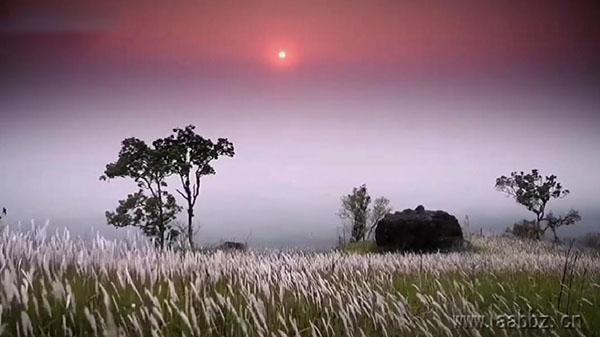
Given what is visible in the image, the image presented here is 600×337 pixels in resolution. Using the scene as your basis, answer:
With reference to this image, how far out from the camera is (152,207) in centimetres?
2362

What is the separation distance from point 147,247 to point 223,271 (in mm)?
786

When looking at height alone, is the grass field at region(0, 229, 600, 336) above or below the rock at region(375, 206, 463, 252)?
below

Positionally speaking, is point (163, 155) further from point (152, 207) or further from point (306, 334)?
point (306, 334)

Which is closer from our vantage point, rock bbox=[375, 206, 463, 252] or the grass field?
the grass field

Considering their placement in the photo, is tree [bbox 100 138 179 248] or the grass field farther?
tree [bbox 100 138 179 248]

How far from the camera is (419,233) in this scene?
824 inches

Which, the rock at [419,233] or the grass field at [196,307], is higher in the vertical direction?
the rock at [419,233]

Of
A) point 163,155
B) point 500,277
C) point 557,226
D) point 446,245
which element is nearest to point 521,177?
point 557,226

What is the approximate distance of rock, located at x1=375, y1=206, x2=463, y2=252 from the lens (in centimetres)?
2075

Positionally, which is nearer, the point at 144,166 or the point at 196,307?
the point at 196,307

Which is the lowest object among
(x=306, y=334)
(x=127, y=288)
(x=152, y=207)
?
(x=306, y=334)

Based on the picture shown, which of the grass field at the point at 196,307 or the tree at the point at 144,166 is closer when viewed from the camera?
the grass field at the point at 196,307

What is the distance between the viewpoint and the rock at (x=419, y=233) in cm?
2075

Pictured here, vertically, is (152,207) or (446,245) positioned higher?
(152,207)
